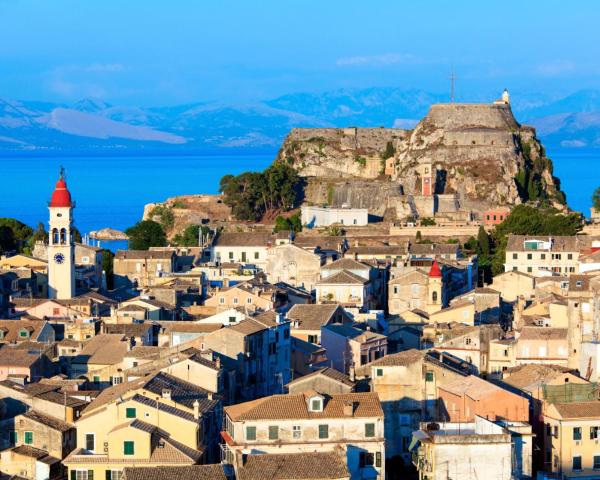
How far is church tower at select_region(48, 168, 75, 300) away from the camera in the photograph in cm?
5919

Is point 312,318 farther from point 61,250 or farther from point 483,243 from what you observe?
point 483,243

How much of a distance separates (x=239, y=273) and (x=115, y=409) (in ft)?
112

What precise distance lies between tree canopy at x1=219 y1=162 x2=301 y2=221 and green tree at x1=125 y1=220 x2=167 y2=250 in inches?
406

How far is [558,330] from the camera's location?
146 feet

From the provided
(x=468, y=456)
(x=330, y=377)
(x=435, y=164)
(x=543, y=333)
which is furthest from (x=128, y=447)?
(x=435, y=164)

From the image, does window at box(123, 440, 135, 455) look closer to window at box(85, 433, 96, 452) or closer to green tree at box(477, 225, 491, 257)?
window at box(85, 433, 96, 452)

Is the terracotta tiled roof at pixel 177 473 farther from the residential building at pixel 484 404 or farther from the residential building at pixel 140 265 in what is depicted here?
the residential building at pixel 140 265

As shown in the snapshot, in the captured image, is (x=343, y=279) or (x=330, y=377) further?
(x=343, y=279)

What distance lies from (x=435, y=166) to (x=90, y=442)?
2637 inches

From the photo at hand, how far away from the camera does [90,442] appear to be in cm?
3247

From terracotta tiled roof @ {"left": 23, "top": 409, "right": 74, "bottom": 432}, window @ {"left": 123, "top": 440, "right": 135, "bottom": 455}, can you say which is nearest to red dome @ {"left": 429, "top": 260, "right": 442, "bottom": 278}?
terracotta tiled roof @ {"left": 23, "top": 409, "right": 74, "bottom": 432}

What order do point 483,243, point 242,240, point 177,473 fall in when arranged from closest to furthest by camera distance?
point 177,473 → point 242,240 → point 483,243

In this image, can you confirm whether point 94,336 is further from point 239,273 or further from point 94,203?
point 94,203

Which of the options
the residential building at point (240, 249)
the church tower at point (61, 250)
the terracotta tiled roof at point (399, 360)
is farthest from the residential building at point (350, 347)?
the residential building at point (240, 249)
